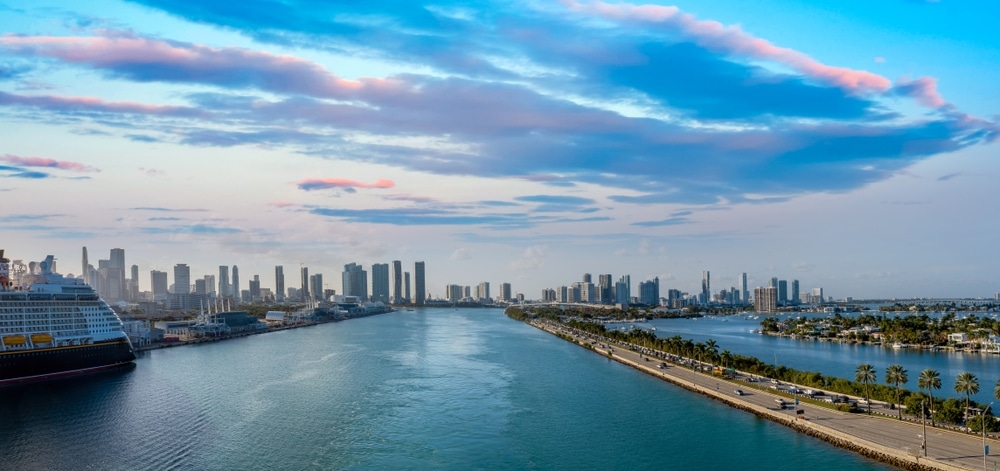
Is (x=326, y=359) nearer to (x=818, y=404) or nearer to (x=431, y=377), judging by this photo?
(x=431, y=377)

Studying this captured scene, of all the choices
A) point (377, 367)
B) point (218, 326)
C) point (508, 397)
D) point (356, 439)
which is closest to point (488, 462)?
point (356, 439)

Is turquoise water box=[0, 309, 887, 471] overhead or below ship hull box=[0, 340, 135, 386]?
below

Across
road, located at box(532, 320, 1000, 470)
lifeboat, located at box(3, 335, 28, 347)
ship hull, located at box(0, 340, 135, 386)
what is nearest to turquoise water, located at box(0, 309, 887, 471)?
road, located at box(532, 320, 1000, 470)

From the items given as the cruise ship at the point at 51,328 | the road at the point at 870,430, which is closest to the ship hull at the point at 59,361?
the cruise ship at the point at 51,328

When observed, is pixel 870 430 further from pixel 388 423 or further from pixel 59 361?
pixel 59 361

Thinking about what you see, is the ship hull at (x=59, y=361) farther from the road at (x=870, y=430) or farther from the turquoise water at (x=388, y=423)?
the road at (x=870, y=430)

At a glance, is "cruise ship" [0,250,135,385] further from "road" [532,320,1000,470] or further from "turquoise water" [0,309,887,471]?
"road" [532,320,1000,470]

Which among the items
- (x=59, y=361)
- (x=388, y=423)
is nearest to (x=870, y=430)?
(x=388, y=423)
